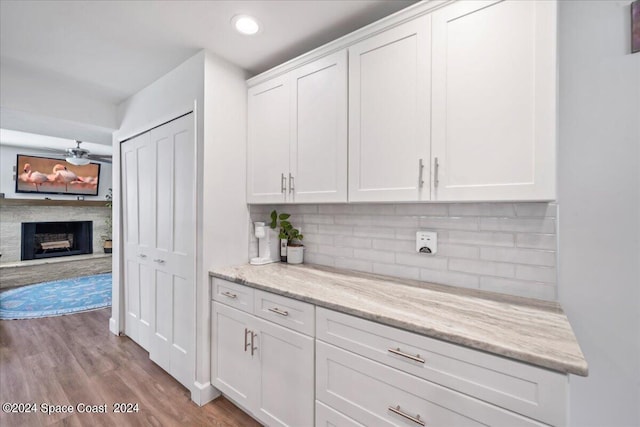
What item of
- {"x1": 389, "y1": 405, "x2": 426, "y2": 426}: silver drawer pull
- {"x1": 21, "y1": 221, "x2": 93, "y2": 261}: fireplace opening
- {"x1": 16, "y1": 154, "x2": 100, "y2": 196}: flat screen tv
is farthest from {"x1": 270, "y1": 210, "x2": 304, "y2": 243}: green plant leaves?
{"x1": 21, "y1": 221, "x2": 93, "y2": 261}: fireplace opening

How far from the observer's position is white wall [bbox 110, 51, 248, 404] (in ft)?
6.43

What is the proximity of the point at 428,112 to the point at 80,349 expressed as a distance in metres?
3.52

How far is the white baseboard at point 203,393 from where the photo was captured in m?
1.93

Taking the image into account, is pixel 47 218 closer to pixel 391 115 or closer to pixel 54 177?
pixel 54 177

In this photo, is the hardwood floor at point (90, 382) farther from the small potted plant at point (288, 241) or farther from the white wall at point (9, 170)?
the white wall at point (9, 170)

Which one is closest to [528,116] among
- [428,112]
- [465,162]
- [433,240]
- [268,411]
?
[465,162]

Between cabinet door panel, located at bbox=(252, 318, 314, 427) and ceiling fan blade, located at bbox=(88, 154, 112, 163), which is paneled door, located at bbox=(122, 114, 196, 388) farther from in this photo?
ceiling fan blade, located at bbox=(88, 154, 112, 163)

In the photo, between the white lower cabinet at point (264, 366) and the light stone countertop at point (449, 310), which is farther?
the white lower cabinet at point (264, 366)

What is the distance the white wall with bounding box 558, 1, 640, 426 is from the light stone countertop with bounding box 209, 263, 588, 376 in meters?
0.22

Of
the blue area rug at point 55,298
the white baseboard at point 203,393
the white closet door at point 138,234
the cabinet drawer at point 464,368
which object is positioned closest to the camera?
the cabinet drawer at point 464,368

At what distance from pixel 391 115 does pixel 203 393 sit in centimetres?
211

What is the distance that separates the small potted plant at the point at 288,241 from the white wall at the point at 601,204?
1.54 metres

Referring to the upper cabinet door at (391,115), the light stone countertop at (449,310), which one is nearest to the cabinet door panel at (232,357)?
the light stone countertop at (449,310)

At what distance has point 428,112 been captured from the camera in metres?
1.38
